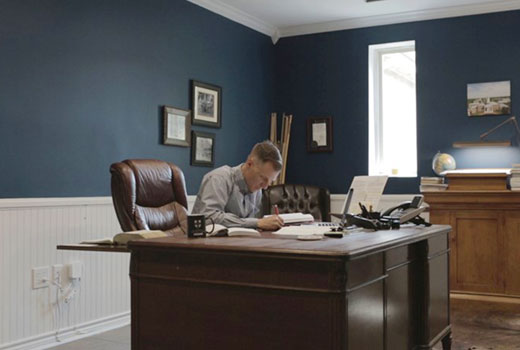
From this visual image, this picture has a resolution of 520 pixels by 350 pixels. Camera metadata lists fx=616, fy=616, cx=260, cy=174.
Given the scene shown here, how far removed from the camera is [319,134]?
21.7 feet

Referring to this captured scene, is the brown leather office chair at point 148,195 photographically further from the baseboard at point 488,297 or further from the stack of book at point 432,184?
the baseboard at point 488,297

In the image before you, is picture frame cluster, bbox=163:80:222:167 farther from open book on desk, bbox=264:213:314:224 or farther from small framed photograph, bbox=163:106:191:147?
open book on desk, bbox=264:213:314:224

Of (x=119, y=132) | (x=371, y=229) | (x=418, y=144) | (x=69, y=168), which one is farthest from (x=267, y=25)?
(x=371, y=229)

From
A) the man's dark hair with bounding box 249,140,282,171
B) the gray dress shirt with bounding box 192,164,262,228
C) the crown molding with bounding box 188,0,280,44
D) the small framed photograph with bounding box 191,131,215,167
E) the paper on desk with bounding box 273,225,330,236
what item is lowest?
the paper on desk with bounding box 273,225,330,236

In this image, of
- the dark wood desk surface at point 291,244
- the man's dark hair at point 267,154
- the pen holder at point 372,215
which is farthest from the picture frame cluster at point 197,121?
the dark wood desk surface at point 291,244

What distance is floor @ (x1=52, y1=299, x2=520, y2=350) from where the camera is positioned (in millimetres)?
3898

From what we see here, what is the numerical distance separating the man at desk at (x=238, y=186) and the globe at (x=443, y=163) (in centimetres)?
284

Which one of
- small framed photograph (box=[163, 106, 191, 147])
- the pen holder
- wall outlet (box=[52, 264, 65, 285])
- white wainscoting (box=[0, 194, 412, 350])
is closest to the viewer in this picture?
the pen holder

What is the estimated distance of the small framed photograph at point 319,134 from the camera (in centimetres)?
656

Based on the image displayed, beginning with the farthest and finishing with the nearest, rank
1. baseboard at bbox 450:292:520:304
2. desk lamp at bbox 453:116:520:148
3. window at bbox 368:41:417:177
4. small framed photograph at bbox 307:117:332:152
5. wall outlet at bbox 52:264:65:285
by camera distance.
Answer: small framed photograph at bbox 307:117:332:152 → window at bbox 368:41:417:177 → desk lamp at bbox 453:116:520:148 → baseboard at bbox 450:292:520:304 → wall outlet at bbox 52:264:65:285

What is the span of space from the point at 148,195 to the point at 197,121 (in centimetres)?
203

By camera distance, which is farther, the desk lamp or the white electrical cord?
the desk lamp

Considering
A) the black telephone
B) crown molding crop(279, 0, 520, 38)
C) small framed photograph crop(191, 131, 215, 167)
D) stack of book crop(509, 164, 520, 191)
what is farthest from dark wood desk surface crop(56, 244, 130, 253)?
crown molding crop(279, 0, 520, 38)

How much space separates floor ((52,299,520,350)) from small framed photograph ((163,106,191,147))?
61.5 inches
